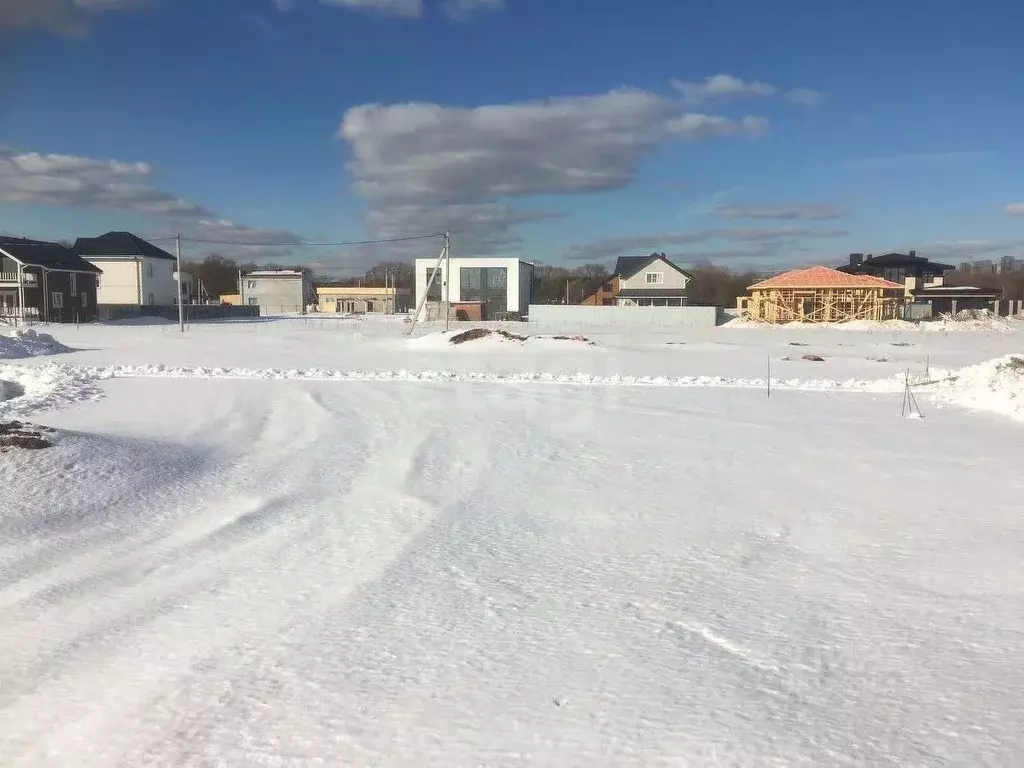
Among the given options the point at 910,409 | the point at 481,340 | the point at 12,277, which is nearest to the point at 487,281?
the point at 12,277

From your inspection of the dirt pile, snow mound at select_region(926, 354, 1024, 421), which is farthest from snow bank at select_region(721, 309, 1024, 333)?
the dirt pile

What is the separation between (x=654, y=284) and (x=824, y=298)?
642 inches

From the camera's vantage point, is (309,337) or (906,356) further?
(309,337)

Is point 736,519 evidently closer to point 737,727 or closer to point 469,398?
point 737,727

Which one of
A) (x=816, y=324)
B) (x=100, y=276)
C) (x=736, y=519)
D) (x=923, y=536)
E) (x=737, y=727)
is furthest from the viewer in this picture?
(x=100, y=276)

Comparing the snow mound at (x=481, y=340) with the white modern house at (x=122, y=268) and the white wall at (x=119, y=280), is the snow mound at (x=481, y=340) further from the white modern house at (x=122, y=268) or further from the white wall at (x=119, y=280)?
the white wall at (x=119, y=280)

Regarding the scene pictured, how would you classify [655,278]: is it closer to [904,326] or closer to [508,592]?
[904,326]

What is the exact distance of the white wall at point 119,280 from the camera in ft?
212

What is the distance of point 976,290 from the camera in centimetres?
6706

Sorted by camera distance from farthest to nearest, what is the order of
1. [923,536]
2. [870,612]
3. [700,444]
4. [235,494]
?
1. [700,444]
2. [235,494]
3. [923,536]
4. [870,612]

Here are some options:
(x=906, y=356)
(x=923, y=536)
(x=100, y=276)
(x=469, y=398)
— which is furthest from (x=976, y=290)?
(x=100, y=276)

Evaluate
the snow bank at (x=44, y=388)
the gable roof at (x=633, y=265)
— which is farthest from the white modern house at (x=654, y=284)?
the snow bank at (x=44, y=388)

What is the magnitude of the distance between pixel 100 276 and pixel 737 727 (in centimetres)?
7157

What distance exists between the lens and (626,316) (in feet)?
177
